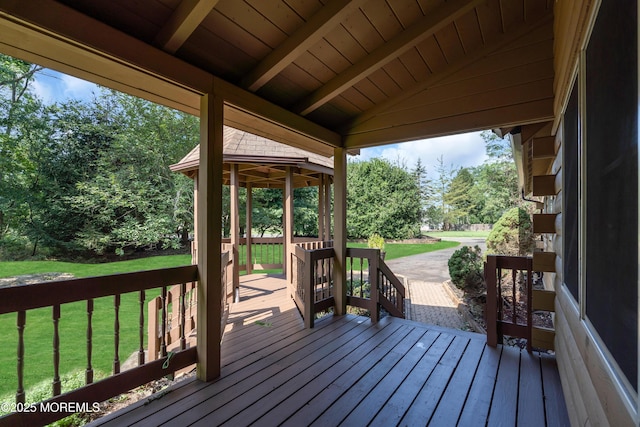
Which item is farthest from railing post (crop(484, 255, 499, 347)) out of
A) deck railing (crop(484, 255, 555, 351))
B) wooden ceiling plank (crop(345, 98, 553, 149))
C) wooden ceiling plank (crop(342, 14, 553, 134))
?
wooden ceiling plank (crop(342, 14, 553, 134))

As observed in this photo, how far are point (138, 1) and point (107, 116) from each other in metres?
15.8

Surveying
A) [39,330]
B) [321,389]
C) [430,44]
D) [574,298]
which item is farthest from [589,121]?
[39,330]

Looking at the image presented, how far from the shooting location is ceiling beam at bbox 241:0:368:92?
6.99ft

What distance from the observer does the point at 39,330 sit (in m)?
5.92

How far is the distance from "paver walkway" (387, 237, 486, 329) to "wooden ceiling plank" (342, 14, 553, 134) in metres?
4.53

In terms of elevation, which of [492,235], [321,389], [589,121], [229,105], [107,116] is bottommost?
[321,389]

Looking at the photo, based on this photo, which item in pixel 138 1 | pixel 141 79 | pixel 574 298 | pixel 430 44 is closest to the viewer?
pixel 574 298

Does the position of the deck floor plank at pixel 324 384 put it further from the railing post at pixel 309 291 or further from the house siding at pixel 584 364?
the house siding at pixel 584 364

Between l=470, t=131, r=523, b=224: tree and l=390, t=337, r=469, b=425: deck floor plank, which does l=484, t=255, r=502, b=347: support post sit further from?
l=470, t=131, r=523, b=224: tree

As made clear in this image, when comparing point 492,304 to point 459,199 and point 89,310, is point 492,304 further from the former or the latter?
point 459,199

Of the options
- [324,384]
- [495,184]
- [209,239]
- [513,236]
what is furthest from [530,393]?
[495,184]

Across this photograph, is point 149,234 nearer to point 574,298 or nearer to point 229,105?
point 229,105

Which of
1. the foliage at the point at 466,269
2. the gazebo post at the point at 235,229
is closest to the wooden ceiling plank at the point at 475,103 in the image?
the gazebo post at the point at 235,229

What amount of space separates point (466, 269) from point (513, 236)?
1478mm
